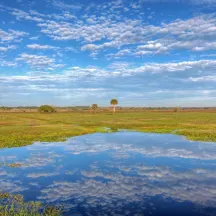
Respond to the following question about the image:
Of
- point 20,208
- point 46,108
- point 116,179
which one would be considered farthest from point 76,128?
point 46,108

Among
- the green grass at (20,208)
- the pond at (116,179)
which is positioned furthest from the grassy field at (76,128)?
the green grass at (20,208)

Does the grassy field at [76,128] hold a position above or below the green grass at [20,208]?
above

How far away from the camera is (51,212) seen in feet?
40.0

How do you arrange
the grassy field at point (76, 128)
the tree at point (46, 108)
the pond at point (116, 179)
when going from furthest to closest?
the tree at point (46, 108), the grassy field at point (76, 128), the pond at point (116, 179)

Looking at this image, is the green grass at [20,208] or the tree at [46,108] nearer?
the green grass at [20,208]

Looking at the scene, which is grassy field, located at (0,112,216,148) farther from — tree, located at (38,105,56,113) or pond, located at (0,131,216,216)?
tree, located at (38,105,56,113)

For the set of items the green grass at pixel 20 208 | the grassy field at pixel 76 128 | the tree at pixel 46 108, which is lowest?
the green grass at pixel 20 208

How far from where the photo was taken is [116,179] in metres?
17.8

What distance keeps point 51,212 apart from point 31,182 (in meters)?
5.55

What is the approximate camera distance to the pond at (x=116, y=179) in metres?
13.2

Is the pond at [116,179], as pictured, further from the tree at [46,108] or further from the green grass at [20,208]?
the tree at [46,108]

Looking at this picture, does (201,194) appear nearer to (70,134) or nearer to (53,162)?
(53,162)

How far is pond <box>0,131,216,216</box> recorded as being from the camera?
13242 mm

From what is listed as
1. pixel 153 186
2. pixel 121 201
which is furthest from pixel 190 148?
pixel 121 201
